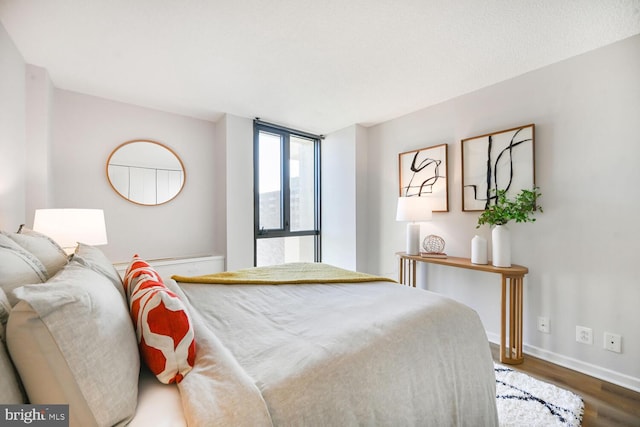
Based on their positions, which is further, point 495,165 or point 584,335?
point 495,165

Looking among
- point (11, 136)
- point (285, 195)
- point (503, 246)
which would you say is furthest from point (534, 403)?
point (11, 136)

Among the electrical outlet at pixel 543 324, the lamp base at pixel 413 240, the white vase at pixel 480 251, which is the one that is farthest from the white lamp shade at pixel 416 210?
the electrical outlet at pixel 543 324

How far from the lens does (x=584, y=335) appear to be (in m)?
1.99

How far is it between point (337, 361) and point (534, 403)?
1640 mm

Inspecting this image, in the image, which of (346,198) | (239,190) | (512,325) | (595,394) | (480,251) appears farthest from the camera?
(346,198)

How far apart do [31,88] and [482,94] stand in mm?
3997

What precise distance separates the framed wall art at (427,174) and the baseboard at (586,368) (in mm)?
1429

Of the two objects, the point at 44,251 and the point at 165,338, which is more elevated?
the point at 44,251

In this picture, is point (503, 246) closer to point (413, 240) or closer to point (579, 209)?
point (579, 209)

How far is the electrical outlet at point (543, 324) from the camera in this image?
85.0 inches

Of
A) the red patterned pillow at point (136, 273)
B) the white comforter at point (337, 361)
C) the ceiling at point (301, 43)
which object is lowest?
the white comforter at point (337, 361)

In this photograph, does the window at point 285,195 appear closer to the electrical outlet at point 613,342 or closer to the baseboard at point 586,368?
the baseboard at point 586,368

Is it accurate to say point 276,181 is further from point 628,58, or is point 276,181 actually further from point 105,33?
point 628,58

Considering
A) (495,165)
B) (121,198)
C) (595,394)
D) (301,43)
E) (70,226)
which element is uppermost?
(301,43)
